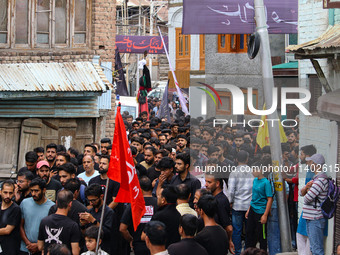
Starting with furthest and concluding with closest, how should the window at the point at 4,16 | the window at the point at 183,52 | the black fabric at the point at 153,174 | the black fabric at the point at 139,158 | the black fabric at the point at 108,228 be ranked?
the window at the point at 183,52 → the window at the point at 4,16 → the black fabric at the point at 139,158 → the black fabric at the point at 153,174 → the black fabric at the point at 108,228

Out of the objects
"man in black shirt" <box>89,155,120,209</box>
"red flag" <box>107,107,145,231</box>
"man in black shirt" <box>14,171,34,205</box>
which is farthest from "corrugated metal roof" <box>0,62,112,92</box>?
"red flag" <box>107,107,145,231</box>

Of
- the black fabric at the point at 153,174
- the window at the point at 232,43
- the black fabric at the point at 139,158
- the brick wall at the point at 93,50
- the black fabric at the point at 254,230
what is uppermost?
the window at the point at 232,43

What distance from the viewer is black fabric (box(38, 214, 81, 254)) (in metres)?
7.35

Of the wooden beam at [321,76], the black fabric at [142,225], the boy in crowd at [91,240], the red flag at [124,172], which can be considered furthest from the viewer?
the wooden beam at [321,76]

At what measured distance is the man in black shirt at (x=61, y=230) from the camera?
7.35 metres

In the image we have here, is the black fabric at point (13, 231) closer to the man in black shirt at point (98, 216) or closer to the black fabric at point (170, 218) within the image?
the man in black shirt at point (98, 216)

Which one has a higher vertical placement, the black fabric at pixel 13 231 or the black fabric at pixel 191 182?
the black fabric at pixel 191 182

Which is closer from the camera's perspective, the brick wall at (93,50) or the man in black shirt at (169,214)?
the man in black shirt at (169,214)

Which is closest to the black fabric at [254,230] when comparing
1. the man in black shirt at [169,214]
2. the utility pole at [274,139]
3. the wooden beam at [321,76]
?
the utility pole at [274,139]

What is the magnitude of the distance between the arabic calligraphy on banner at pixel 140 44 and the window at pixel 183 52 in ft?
4.56

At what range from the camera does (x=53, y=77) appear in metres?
15.7

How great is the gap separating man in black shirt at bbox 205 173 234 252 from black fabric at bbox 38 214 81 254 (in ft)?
6.49

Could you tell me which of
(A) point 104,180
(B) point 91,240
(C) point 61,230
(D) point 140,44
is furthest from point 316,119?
(D) point 140,44

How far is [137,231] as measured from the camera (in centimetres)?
831
